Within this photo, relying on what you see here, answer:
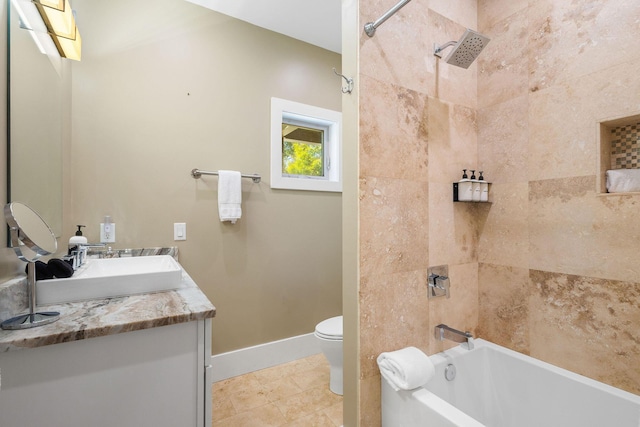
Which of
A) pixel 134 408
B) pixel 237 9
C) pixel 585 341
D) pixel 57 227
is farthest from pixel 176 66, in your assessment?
pixel 585 341

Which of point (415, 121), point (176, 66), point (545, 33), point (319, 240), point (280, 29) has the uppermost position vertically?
point (280, 29)

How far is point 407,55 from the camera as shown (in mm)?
1546

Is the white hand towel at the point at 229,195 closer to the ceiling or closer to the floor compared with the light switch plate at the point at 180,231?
closer to the ceiling

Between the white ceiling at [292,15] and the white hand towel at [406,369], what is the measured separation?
2.35 m

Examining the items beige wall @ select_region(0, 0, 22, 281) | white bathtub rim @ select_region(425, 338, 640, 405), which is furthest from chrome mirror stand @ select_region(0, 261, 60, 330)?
white bathtub rim @ select_region(425, 338, 640, 405)

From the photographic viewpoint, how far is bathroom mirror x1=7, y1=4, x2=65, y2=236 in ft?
3.45

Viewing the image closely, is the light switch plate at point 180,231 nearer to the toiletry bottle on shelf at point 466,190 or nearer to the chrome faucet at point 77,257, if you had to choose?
the chrome faucet at point 77,257

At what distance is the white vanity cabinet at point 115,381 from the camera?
2.68ft

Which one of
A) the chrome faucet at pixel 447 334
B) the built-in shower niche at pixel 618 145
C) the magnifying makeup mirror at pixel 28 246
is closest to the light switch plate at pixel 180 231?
the magnifying makeup mirror at pixel 28 246

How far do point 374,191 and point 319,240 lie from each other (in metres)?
1.36

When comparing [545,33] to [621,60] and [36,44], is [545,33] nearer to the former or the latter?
[621,60]

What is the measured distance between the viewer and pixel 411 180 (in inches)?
61.3

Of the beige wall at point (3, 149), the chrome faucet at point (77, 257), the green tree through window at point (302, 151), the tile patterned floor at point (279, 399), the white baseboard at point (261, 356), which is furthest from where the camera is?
the green tree through window at point (302, 151)

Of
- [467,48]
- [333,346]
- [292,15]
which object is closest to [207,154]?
[292,15]
